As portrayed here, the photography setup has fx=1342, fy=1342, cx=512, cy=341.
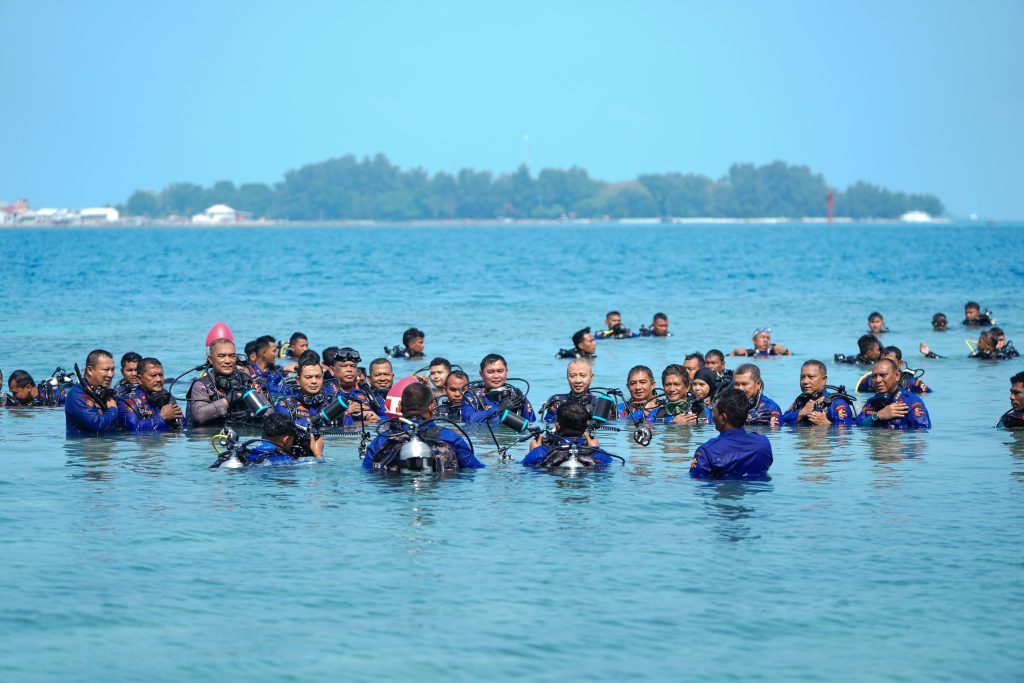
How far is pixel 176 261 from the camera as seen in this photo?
313ft

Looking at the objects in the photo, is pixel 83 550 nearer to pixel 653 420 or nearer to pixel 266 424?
pixel 266 424

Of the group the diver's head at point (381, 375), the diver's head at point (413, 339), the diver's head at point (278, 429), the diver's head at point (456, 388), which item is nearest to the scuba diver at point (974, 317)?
the diver's head at point (413, 339)

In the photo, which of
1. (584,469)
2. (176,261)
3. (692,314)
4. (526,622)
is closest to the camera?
(526,622)

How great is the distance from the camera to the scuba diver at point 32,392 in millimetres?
21000

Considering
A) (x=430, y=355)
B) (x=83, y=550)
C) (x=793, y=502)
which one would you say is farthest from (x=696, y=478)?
(x=430, y=355)

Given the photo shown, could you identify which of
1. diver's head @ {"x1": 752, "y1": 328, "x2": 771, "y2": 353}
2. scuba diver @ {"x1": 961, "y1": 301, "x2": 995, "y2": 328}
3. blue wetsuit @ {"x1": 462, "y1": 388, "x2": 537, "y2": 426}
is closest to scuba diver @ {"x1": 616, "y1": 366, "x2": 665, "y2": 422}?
blue wetsuit @ {"x1": 462, "y1": 388, "x2": 537, "y2": 426}

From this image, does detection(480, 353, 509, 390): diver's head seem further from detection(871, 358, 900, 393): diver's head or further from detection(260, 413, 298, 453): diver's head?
detection(871, 358, 900, 393): diver's head

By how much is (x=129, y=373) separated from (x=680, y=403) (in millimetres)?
7180

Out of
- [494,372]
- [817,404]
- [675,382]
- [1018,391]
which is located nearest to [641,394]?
[675,382]

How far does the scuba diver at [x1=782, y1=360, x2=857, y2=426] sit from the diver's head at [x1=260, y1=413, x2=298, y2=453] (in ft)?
21.0

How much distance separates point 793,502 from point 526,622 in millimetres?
4441

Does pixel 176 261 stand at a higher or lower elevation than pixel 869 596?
higher

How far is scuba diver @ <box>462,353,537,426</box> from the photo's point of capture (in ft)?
54.6

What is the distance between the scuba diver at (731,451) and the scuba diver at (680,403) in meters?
3.32
